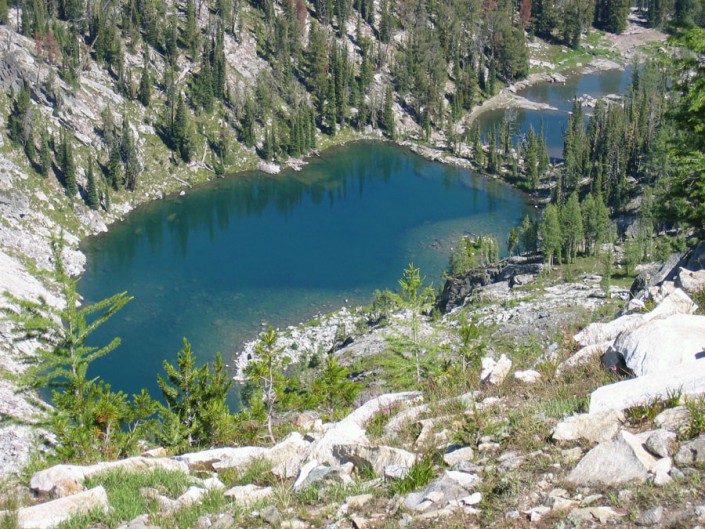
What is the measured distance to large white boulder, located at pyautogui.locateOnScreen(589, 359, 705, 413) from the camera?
15.7m

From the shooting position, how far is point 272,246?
132125 mm

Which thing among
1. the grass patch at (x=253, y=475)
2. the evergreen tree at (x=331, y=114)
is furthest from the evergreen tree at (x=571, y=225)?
the grass patch at (x=253, y=475)

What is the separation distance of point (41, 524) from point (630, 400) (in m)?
13.0

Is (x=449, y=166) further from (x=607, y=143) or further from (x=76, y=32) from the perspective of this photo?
(x=76, y=32)

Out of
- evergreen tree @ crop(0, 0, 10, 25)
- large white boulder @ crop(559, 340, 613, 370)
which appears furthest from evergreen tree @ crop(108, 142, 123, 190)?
large white boulder @ crop(559, 340, 613, 370)

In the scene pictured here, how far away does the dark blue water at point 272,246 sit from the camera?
102 m

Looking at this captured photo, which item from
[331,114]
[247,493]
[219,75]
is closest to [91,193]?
[219,75]

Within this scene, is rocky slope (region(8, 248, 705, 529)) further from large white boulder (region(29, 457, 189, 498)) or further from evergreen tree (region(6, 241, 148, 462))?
evergreen tree (region(6, 241, 148, 462))

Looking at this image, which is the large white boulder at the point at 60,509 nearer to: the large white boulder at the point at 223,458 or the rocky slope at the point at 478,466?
the rocky slope at the point at 478,466

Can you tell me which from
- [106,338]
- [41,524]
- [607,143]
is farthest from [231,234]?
[41,524]

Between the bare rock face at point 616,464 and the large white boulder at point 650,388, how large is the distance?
6.93 feet

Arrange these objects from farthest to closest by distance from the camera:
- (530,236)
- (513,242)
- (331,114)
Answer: (331,114) < (513,242) < (530,236)

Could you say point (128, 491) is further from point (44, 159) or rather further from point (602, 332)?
point (44, 159)

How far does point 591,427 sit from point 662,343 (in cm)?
496
